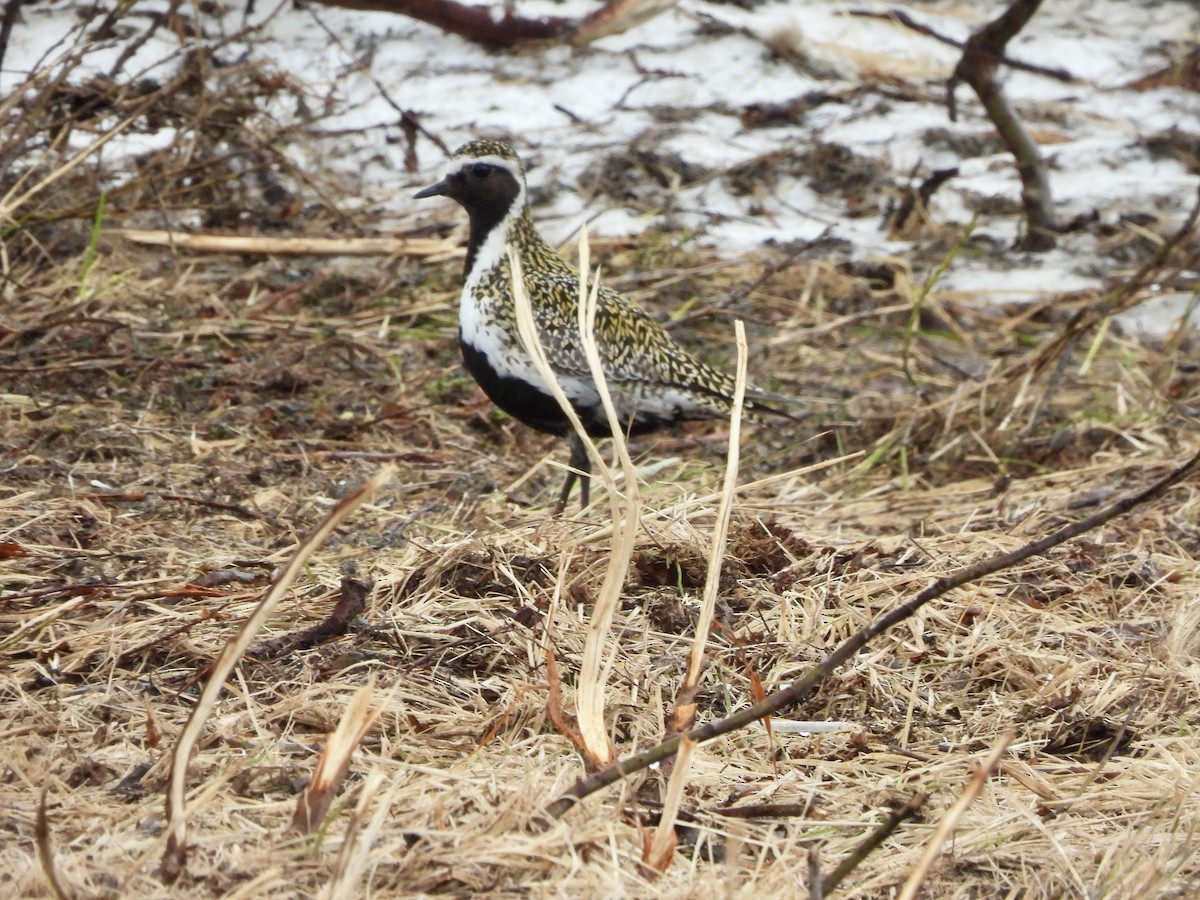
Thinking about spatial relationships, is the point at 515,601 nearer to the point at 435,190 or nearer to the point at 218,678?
the point at 218,678

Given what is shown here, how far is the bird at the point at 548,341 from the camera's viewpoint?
429 centimetres

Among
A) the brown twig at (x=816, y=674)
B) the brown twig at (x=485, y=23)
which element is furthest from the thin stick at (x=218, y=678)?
the brown twig at (x=485, y=23)

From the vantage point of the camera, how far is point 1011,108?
5953 millimetres

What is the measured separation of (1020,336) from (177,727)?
406 centimetres

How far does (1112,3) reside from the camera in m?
8.06

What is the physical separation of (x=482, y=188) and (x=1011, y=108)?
2.55 m

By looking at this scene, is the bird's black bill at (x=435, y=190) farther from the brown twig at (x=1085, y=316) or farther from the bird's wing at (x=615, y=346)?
the brown twig at (x=1085, y=316)

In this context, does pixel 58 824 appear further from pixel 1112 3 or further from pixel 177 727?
pixel 1112 3

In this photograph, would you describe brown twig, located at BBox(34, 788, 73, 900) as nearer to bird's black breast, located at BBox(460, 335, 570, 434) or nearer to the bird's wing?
bird's black breast, located at BBox(460, 335, 570, 434)

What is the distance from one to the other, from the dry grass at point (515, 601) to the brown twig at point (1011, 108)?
68 centimetres

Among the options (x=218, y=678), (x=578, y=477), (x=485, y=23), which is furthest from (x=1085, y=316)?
(x=218, y=678)

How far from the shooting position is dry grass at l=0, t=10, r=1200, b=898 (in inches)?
87.6

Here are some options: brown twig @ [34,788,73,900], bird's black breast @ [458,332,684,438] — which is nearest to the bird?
bird's black breast @ [458,332,684,438]

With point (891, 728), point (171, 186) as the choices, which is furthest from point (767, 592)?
point (171, 186)
